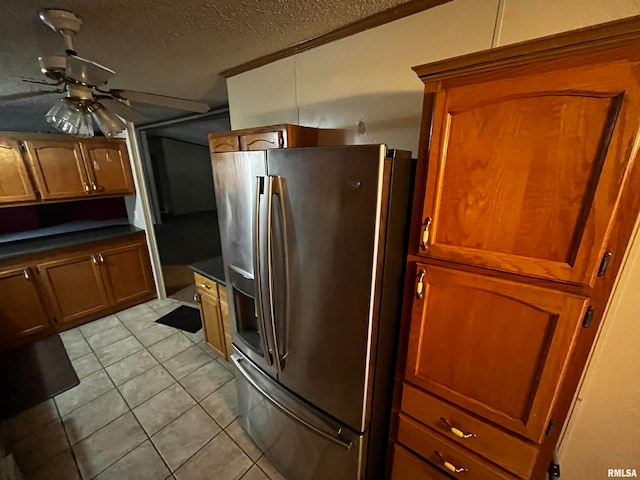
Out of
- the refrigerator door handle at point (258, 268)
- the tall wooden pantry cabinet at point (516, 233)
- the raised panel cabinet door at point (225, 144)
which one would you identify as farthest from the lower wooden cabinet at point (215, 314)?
the tall wooden pantry cabinet at point (516, 233)

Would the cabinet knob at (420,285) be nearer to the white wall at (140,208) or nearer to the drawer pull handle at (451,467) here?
the drawer pull handle at (451,467)

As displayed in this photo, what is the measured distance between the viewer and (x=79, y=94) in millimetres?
1405

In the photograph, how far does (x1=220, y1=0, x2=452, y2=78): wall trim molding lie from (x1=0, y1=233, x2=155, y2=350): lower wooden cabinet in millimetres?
2584

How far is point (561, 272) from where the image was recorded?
27.1 inches

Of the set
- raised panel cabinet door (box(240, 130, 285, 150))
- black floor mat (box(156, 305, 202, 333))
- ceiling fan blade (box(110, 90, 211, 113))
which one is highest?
ceiling fan blade (box(110, 90, 211, 113))

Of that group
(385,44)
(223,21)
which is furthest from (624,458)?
(223,21)

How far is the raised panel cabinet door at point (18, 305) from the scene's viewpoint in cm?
239

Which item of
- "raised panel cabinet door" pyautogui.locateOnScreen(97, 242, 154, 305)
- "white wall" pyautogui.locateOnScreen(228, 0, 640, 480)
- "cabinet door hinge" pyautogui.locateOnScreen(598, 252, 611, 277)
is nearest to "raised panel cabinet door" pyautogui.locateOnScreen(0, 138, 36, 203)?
"raised panel cabinet door" pyautogui.locateOnScreen(97, 242, 154, 305)

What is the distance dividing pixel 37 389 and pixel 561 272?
3398 millimetres

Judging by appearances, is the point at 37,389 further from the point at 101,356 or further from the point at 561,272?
the point at 561,272

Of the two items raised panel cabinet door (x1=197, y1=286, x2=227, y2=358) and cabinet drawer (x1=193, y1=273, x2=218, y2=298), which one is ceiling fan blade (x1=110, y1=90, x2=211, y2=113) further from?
raised panel cabinet door (x1=197, y1=286, x2=227, y2=358)

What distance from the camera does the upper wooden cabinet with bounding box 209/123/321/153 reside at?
145cm

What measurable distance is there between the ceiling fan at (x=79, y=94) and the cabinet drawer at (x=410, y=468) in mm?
2153

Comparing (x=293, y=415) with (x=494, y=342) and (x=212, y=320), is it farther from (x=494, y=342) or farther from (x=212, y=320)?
(x=212, y=320)
